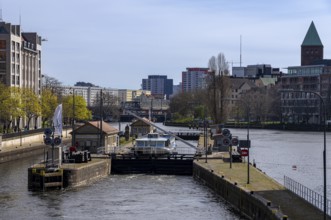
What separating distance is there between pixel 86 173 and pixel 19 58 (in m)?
95.6

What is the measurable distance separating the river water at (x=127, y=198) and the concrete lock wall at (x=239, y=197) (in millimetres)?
764

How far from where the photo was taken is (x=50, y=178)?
6419 centimetres

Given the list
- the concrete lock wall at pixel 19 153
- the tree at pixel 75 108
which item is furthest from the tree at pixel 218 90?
the concrete lock wall at pixel 19 153

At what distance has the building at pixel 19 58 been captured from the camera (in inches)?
6048

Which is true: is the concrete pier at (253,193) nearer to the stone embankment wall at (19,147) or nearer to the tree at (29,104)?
the stone embankment wall at (19,147)

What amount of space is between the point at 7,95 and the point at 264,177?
78.3 metres

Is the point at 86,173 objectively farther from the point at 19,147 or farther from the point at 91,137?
the point at 19,147

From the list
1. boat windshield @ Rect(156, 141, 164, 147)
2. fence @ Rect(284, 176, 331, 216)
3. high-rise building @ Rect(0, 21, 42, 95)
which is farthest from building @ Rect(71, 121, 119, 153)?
high-rise building @ Rect(0, 21, 42, 95)

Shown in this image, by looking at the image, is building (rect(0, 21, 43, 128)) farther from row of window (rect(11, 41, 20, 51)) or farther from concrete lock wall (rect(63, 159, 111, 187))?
concrete lock wall (rect(63, 159, 111, 187))

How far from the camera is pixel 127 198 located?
59656 millimetres

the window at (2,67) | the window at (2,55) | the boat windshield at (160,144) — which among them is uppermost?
the window at (2,55)

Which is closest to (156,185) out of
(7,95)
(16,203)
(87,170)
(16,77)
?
(87,170)

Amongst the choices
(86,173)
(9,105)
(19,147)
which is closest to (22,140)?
(19,147)

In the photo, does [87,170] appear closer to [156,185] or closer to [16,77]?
[156,185]
